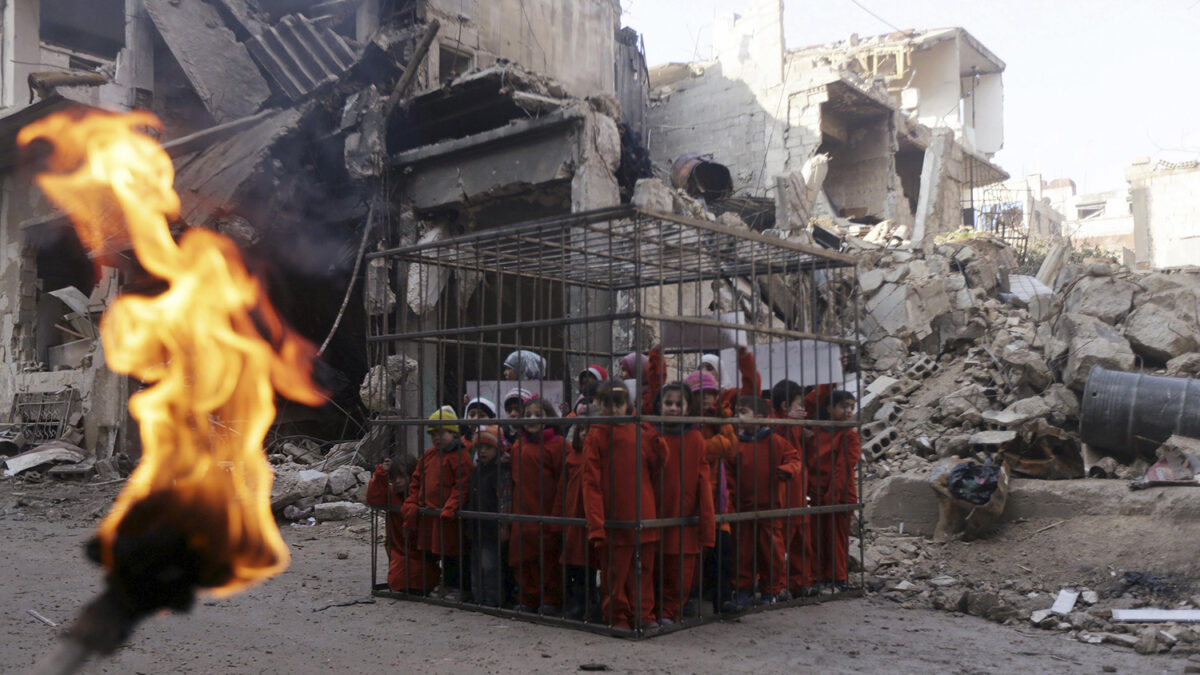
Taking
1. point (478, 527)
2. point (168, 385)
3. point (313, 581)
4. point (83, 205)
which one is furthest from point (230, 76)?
point (168, 385)

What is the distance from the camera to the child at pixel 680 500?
546 centimetres

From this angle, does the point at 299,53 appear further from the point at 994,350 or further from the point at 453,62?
the point at 994,350

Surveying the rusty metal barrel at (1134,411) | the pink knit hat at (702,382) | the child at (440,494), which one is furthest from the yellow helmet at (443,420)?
the rusty metal barrel at (1134,411)

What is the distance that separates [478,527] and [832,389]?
2524 millimetres

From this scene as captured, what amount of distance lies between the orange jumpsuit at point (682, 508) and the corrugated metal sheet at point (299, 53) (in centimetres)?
925

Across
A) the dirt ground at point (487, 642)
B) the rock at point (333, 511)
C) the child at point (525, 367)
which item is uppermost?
the child at point (525, 367)

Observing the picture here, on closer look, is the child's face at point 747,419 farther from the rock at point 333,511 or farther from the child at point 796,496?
the rock at point 333,511

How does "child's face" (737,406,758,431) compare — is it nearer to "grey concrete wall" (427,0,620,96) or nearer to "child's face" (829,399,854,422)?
"child's face" (829,399,854,422)

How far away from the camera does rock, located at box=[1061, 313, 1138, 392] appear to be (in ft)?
30.5

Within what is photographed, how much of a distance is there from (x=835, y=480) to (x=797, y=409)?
584 mm

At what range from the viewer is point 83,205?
498 inches

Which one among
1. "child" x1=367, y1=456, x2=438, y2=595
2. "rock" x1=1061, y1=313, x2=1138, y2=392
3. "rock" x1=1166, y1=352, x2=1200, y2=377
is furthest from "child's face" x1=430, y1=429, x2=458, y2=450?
"rock" x1=1166, y1=352, x2=1200, y2=377

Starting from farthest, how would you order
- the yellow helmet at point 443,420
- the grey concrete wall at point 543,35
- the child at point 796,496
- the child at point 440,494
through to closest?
1. the grey concrete wall at point 543,35
2. the child at point 796,496
3. the child at point 440,494
4. the yellow helmet at point 443,420

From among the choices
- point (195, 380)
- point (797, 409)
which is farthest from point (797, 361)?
point (195, 380)
